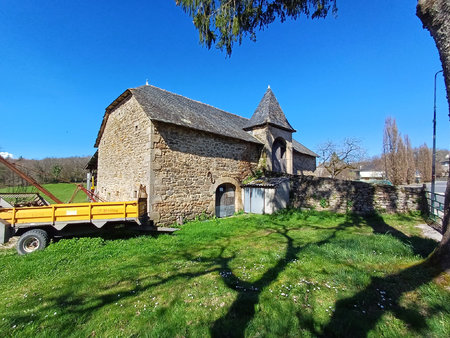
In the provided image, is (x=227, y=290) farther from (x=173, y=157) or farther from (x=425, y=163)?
(x=425, y=163)

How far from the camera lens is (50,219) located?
5.91m

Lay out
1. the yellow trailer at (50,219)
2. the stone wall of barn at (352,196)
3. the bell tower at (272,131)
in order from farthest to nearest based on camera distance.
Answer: the bell tower at (272,131)
the stone wall of barn at (352,196)
the yellow trailer at (50,219)

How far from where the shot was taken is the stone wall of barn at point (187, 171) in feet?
28.0

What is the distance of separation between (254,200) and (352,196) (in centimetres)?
561

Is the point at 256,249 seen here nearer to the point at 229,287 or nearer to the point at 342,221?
the point at 229,287

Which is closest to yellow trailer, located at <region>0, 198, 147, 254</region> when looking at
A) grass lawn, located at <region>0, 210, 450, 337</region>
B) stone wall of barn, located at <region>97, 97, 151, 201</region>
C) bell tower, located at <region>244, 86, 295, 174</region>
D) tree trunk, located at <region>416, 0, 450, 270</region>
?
grass lawn, located at <region>0, 210, 450, 337</region>

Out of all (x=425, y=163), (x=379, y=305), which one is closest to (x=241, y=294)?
(x=379, y=305)

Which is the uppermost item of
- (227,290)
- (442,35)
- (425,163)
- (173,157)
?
(442,35)

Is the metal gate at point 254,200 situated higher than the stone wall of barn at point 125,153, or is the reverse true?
the stone wall of barn at point 125,153

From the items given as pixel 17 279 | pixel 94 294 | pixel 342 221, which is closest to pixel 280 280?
pixel 94 294

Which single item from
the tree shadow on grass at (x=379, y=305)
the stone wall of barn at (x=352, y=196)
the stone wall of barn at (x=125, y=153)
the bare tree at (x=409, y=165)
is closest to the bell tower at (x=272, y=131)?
the stone wall of barn at (x=352, y=196)

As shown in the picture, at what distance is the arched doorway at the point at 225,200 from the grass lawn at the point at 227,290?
16.7 ft

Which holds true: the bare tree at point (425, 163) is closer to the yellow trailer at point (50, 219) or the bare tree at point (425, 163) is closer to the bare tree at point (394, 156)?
the bare tree at point (394, 156)

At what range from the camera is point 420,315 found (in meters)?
2.55
